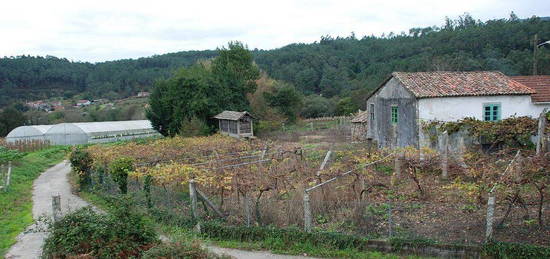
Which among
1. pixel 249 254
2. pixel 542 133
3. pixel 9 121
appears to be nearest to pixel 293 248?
pixel 249 254

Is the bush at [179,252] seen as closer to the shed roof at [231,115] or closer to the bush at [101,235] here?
the bush at [101,235]

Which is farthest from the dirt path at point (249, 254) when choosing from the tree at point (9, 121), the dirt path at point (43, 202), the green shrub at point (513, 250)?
the tree at point (9, 121)

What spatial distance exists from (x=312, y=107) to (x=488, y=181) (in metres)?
48.7

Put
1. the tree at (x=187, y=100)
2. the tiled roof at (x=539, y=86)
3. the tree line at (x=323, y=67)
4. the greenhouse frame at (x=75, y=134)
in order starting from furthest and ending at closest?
the tree line at (x=323, y=67)
the greenhouse frame at (x=75, y=134)
the tree at (x=187, y=100)
the tiled roof at (x=539, y=86)

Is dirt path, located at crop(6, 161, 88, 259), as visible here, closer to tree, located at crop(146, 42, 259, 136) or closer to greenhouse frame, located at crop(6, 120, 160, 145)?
tree, located at crop(146, 42, 259, 136)

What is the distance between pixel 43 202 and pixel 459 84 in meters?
20.0

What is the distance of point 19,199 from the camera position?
1866cm

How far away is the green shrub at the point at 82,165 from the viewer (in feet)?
64.5

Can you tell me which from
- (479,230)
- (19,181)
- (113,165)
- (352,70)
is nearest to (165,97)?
(19,181)

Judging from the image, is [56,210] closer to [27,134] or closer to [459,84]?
[459,84]

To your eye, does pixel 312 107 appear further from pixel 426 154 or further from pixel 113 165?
pixel 113 165

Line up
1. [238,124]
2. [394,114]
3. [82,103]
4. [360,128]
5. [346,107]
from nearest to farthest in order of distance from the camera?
1. [394,114]
2. [360,128]
3. [238,124]
4. [346,107]
5. [82,103]

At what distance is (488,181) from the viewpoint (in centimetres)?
1167

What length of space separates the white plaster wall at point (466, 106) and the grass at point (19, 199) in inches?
669
